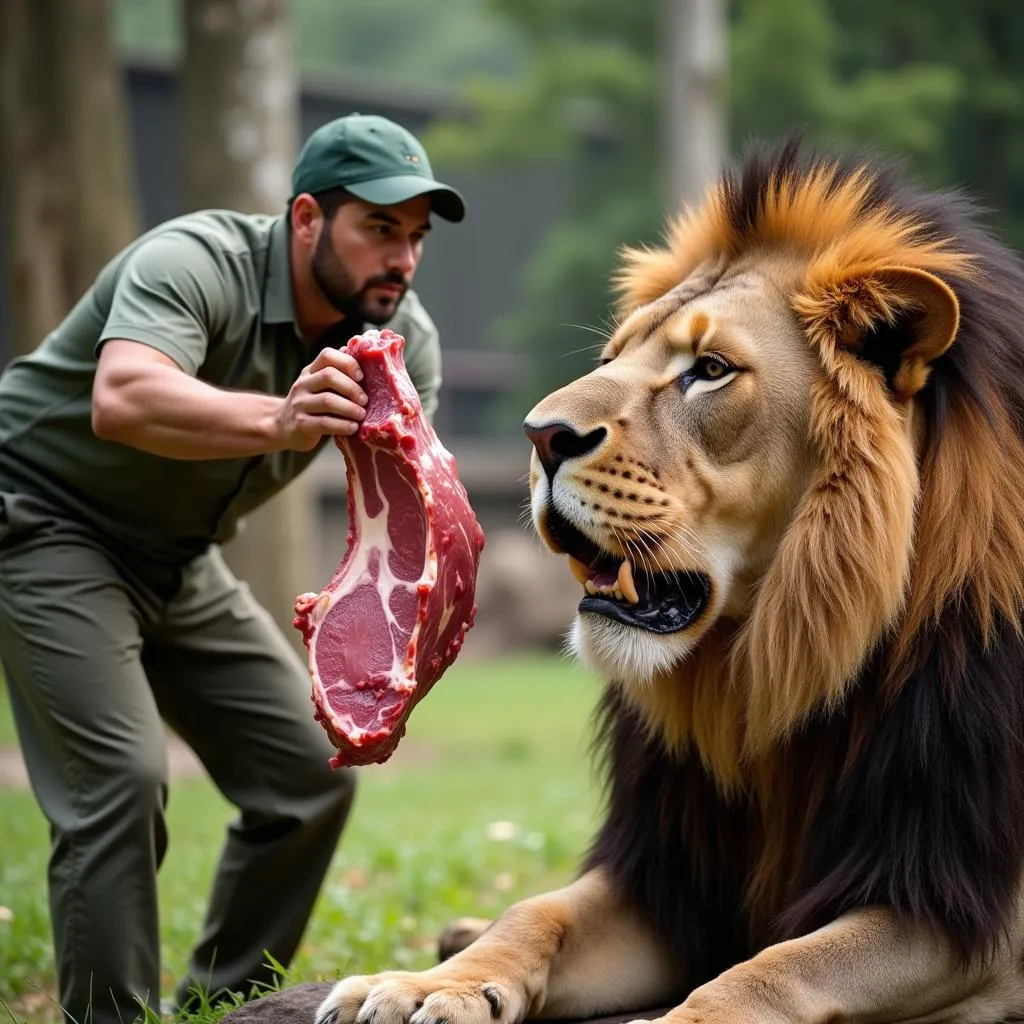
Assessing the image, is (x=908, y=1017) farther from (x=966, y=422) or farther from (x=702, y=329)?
(x=702, y=329)

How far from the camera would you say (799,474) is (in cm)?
310

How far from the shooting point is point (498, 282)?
78.9ft

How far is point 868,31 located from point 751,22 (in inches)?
110

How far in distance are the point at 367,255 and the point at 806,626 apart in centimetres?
166

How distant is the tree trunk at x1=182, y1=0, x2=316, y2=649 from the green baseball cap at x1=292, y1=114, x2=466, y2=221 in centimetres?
536

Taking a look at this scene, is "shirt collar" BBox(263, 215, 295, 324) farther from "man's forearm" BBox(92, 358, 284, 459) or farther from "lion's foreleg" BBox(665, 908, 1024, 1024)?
"lion's foreleg" BBox(665, 908, 1024, 1024)

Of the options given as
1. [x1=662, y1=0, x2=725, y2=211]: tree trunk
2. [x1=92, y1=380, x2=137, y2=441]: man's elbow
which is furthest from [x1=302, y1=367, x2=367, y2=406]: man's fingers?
[x1=662, y1=0, x2=725, y2=211]: tree trunk

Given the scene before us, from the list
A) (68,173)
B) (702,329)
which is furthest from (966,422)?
(68,173)

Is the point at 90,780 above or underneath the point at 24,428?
underneath

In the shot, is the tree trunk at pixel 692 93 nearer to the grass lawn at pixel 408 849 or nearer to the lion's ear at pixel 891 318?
the grass lawn at pixel 408 849

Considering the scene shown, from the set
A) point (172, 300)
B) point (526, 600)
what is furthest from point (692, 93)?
point (172, 300)

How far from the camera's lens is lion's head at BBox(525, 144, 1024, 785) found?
2992 millimetres

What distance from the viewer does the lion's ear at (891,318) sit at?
300 centimetres

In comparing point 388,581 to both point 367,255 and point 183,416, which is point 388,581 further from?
point 367,255
